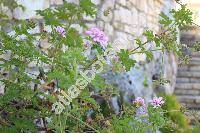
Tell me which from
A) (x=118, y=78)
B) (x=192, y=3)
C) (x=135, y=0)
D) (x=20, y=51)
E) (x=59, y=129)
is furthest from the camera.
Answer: (x=192, y=3)

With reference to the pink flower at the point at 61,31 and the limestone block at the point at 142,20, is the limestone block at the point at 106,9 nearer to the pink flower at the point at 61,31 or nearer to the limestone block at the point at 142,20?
the limestone block at the point at 142,20

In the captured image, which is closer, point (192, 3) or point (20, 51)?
point (20, 51)

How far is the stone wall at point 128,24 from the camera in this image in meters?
3.57

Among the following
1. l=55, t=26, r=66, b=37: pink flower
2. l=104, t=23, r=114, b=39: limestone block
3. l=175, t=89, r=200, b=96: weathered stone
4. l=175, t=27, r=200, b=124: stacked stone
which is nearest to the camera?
l=55, t=26, r=66, b=37: pink flower

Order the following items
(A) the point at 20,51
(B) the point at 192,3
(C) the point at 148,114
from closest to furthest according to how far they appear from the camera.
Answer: (A) the point at 20,51 → (C) the point at 148,114 → (B) the point at 192,3

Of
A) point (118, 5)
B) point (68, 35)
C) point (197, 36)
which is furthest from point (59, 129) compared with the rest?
point (197, 36)

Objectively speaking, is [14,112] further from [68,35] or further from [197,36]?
[197,36]

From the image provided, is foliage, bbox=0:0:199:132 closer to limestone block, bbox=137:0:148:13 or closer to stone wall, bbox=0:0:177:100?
stone wall, bbox=0:0:177:100

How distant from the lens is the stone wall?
141 inches

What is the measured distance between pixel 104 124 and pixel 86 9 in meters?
0.60

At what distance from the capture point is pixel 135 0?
502cm

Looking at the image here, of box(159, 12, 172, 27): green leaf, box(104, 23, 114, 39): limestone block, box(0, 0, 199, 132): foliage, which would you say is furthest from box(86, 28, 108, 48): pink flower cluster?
box(104, 23, 114, 39): limestone block

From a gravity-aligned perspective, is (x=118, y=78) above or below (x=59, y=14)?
below

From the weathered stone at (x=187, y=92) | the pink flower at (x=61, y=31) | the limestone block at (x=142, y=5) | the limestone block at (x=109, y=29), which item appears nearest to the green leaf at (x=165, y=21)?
the pink flower at (x=61, y=31)
